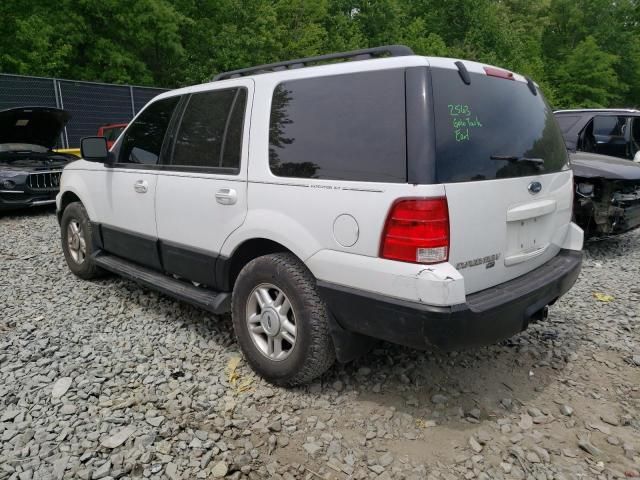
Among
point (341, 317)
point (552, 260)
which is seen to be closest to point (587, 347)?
point (552, 260)

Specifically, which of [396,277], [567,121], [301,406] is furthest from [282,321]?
[567,121]

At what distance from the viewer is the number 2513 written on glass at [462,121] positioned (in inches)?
99.8

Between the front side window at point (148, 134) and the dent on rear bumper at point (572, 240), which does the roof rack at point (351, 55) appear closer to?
the front side window at point (148, 134)

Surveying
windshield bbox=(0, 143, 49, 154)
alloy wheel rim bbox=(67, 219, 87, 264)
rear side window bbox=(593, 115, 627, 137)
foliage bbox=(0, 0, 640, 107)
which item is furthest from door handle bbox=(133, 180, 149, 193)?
foliage bbox=(0, 0, 640, 107)

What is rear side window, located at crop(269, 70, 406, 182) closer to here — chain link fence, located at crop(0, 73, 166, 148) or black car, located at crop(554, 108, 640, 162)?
black car, located at crop(554, 108, 640, 162)

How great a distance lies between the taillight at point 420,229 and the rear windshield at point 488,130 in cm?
16

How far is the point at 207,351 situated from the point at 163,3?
19482mm

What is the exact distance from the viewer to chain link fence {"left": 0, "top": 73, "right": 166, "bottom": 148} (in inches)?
502

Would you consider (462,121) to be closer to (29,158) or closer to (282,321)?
(282,321)

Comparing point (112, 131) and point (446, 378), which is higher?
point (112, 131)

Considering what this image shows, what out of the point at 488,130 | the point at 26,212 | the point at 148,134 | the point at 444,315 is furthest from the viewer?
the point at 26,212

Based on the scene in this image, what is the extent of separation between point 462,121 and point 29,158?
27.9ft

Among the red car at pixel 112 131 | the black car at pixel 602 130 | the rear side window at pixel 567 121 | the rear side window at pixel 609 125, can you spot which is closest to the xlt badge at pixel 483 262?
the black car at pixel 602 130

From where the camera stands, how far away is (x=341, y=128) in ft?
8.93
